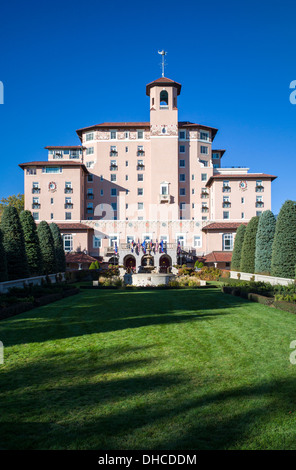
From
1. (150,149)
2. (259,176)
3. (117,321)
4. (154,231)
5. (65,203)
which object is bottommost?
(117,321)

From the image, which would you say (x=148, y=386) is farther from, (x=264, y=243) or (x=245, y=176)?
(x=245, y=176)

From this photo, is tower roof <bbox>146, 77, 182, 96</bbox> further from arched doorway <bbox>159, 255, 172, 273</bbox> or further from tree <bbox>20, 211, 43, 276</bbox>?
tree <bbox>20, 211, 43, 276</bbox>

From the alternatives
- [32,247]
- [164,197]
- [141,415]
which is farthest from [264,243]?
[164,197]

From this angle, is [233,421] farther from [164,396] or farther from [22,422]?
[22,422]

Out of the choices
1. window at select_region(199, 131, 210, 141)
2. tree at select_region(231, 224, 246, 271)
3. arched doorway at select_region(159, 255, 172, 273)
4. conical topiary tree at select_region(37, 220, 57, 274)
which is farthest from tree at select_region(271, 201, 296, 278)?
window at select_region(199, 131, 210, 141)

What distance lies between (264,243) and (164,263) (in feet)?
94.2

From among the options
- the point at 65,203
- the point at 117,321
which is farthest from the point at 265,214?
the point at 65,203

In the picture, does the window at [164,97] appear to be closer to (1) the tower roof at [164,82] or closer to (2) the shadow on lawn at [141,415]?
(1) the tower roof at [164,82]

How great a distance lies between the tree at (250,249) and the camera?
34.6 metres

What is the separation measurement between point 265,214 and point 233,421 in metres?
29.4

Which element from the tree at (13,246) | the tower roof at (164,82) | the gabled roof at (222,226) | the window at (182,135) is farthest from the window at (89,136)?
the tree at (13,246)

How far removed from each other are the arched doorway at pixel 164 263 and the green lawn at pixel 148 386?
4501 cm

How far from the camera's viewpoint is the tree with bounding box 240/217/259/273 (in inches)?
1362
